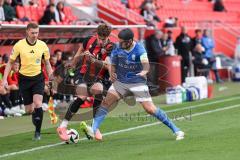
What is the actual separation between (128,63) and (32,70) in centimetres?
195

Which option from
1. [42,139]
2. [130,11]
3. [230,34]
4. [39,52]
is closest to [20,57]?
[39,52]

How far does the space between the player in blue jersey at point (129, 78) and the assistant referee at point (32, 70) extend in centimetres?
111

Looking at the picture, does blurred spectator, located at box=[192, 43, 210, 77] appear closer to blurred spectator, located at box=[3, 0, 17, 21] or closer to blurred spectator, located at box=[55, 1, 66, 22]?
blurred spectator, located at box=[55, 1, 66, 22]

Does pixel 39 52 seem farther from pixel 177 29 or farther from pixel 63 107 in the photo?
pixel 177 29

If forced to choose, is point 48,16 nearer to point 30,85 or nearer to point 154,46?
point 154,46

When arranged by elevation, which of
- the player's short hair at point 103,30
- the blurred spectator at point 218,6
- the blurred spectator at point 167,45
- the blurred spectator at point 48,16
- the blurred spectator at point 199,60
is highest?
the player's short hair at point 103,30

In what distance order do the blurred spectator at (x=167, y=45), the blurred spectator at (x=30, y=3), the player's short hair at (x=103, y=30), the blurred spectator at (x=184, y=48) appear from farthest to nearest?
1. the blurred spectator at (x=184, y=48)
2. the blurred spectator at (x=167, y=45)
3. the blurred spectator at (x=30, y=3)
4. the player's short hair at (x=103, y=30)

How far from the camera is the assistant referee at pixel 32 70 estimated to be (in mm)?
12148

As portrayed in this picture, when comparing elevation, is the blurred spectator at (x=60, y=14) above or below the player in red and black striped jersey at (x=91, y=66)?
above

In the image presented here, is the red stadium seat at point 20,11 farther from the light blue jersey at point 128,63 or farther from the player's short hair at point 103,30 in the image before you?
the light blue jersey at point 128,63

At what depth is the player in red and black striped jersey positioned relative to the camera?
11.7 metres

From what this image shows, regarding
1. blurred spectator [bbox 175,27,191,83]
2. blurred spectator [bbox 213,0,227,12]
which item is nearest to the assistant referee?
blurred spectator [bbox 175,27,191,83]

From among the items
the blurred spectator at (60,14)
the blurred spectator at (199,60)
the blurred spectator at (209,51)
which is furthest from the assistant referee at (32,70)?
the blurred spectator at (209,51)

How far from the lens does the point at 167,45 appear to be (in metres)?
23.4
